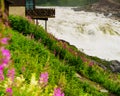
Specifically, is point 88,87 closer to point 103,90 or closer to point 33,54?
point 103,90

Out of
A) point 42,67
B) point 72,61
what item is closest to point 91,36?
point 72,61

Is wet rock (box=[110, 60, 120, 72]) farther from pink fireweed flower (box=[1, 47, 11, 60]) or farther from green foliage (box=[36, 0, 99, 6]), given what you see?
green foliage (box=[36, 0, 99, 6])

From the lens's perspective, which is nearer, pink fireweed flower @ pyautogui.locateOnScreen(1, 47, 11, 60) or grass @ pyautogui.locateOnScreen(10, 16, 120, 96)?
pink fireweed flower @ pyautogui.locateOnScreen(1, 47, 11, 60)

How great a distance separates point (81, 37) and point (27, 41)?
35490 mm

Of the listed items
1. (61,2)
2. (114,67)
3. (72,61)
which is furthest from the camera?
(61,2)

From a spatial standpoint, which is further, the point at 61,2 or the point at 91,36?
the point at 61,2

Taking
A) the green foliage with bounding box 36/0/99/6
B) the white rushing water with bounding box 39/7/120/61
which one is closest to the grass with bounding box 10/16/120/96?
the white rushing water with bounding box 39/7/120/61

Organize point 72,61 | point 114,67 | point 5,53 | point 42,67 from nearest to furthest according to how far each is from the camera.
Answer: point 5,53 < point 42,67 < point 72,61 < point 114,67

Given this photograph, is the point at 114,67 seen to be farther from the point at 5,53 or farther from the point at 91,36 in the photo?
the point at 5,53

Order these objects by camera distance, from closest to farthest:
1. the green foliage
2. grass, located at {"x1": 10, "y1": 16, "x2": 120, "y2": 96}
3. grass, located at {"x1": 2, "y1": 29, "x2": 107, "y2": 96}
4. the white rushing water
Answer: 1. grass, located at {"x1": 2, "y1": 29, "x2": 107, "y2": 96}
2. grass, located at {"x1": 10, "y1": 16, "x2": 120, "y2": 96}
3. the white rushing water
4. the green foliage

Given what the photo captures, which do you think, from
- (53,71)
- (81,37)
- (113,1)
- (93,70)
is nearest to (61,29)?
(81,37)

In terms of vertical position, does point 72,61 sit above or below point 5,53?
below

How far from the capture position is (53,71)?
44.0 feet

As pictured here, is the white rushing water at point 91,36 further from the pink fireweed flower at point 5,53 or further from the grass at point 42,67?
the pink fireweed flower at point 5,53
